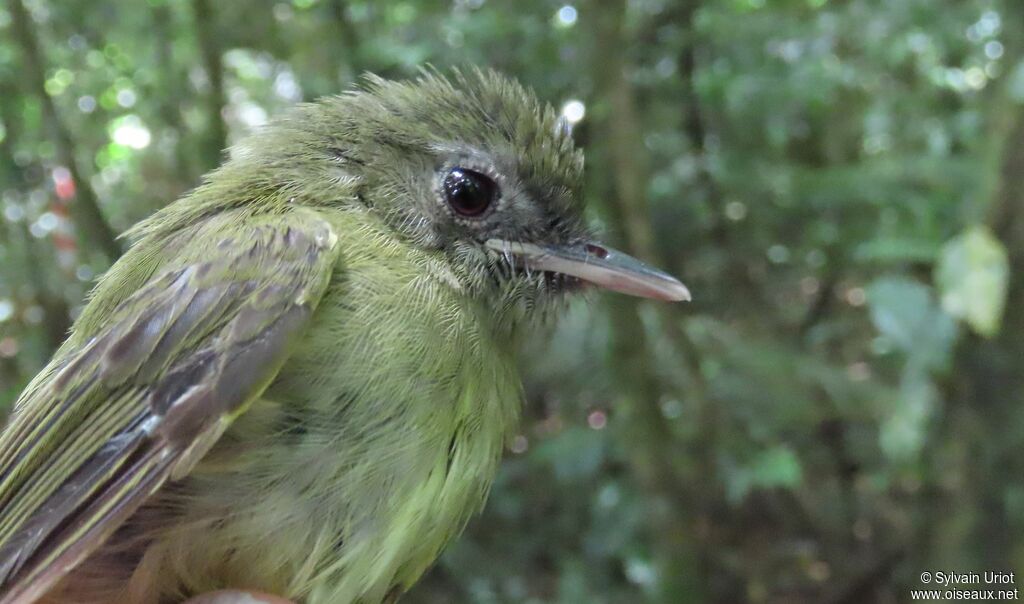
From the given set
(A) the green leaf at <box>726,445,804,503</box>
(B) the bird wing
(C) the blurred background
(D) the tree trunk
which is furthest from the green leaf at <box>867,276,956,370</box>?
(D) the tree trunk

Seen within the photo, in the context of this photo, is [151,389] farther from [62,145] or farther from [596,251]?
[62,145]

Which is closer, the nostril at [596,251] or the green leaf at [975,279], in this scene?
the nostril at [596,251]

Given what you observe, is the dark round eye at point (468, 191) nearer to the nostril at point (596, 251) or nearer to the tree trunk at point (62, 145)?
the nostril at point (596, 251)

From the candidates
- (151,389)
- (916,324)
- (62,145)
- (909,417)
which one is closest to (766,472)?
(909,417)

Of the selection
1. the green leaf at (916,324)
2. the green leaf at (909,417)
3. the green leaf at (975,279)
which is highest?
the green leaf at (975,279)

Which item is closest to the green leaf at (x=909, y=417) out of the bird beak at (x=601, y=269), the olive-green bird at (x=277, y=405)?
the bird beak at (x=601, y=269)

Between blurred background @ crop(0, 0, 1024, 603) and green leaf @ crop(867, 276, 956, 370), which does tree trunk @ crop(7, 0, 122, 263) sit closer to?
blurred background @ crop(0, 0, 1024, 603)
